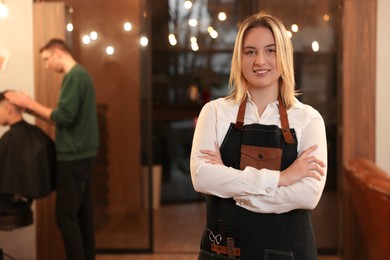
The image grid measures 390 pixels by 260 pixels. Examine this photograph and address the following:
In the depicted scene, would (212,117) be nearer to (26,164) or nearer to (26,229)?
(26,164)

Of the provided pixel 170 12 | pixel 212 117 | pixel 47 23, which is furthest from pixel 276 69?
pixel 170 12

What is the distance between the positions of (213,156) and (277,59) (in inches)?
15.1

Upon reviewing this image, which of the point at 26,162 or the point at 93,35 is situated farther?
the point at 93,35

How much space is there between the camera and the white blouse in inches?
70.3

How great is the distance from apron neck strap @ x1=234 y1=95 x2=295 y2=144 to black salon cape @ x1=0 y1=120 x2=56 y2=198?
2.05m

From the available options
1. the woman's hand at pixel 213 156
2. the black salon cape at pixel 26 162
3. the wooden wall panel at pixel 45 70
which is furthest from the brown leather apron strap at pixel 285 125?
the wooden wall panel at pixel 45 70

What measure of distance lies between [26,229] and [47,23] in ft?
4.90

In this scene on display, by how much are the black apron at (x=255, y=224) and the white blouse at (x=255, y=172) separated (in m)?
0.03

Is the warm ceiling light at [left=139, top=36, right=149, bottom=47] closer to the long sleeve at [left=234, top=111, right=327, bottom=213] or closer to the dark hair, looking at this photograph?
the dark hair

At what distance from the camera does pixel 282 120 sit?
1.86 meters

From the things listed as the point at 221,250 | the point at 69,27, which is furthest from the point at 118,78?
the point at 221,250

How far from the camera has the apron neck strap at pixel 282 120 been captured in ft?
6.05

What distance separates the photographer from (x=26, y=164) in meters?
3.57

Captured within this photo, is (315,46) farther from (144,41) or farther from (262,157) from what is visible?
(262,157)
